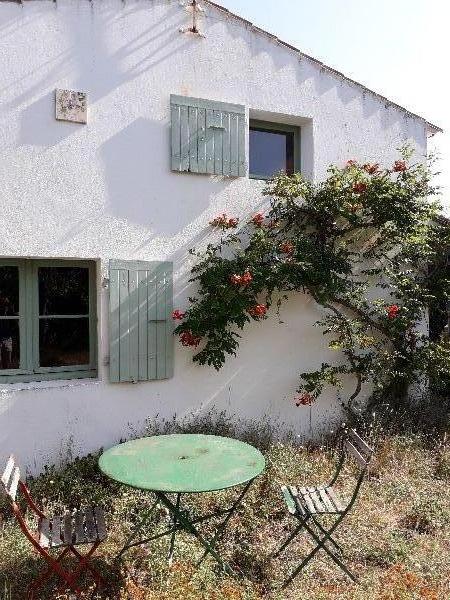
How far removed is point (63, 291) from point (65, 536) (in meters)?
2.65

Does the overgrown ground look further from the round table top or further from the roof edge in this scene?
the roof edge

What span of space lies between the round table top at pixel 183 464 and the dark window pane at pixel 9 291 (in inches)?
82.6

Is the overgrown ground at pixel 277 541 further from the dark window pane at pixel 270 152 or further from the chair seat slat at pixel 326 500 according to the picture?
the dark window pane at pixel 270 152

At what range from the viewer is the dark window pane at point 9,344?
16.5 ft

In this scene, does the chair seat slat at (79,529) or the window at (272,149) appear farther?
the window at (272,149)

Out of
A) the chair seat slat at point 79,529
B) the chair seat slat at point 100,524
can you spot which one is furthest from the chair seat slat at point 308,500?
the chair seat slat at point 79,529

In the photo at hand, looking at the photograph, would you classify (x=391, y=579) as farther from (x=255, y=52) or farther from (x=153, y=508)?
(x=255, y=52)

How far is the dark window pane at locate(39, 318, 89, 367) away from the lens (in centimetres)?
520

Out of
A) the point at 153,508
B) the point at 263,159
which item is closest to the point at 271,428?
the point at 153,508

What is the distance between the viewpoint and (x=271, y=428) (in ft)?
19.5

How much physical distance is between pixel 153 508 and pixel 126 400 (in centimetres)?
150

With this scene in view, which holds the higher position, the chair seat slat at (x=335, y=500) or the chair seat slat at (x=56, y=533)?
the chair seat slat at (x=335, y=500)

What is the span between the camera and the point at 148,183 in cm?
537

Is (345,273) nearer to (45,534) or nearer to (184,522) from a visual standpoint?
(184,522)
